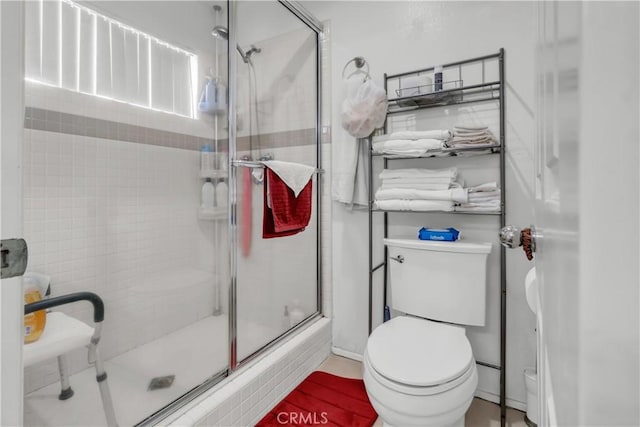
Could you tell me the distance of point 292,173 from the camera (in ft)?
5.27

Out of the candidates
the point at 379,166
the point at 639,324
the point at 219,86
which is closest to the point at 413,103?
the point at 379,166

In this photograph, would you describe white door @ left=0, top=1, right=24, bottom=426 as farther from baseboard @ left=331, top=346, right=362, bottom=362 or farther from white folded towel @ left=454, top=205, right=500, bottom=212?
baseboard @ left=331, top=346, right=362, bottom=362

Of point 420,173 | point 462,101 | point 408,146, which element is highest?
point 462,101

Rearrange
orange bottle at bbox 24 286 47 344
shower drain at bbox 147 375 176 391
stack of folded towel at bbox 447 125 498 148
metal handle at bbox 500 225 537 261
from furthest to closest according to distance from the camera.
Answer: stack of folded towel at bbox 447 125 498 148 < shower drain at bbox 147 375 176 391 < orange bottle at bbox 24 286 47 344 < metal handle at bbox 500 225 537 261

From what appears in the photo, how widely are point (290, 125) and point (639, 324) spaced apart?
73.5 inches

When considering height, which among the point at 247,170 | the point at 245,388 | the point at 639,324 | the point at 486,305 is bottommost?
the point at 245,388

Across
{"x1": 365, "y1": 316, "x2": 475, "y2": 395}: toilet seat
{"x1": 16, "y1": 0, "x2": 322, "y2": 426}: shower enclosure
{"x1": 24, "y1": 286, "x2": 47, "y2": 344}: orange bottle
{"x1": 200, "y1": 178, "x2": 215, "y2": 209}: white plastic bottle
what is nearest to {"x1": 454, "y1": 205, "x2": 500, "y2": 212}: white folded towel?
{"x1": 365, "y1": 316, "x2": 475, "y2": 395}: toilet seat

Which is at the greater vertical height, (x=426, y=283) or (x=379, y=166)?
(x=379, y=166)

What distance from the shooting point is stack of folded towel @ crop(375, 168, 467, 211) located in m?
1.47

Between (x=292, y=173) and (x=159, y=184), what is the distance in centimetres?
59

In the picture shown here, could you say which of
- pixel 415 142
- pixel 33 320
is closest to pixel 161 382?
pixel 33 320

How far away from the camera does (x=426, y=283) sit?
5.08 ft

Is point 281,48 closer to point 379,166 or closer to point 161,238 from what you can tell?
point 379,166

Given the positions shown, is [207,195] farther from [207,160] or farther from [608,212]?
[608,212]
